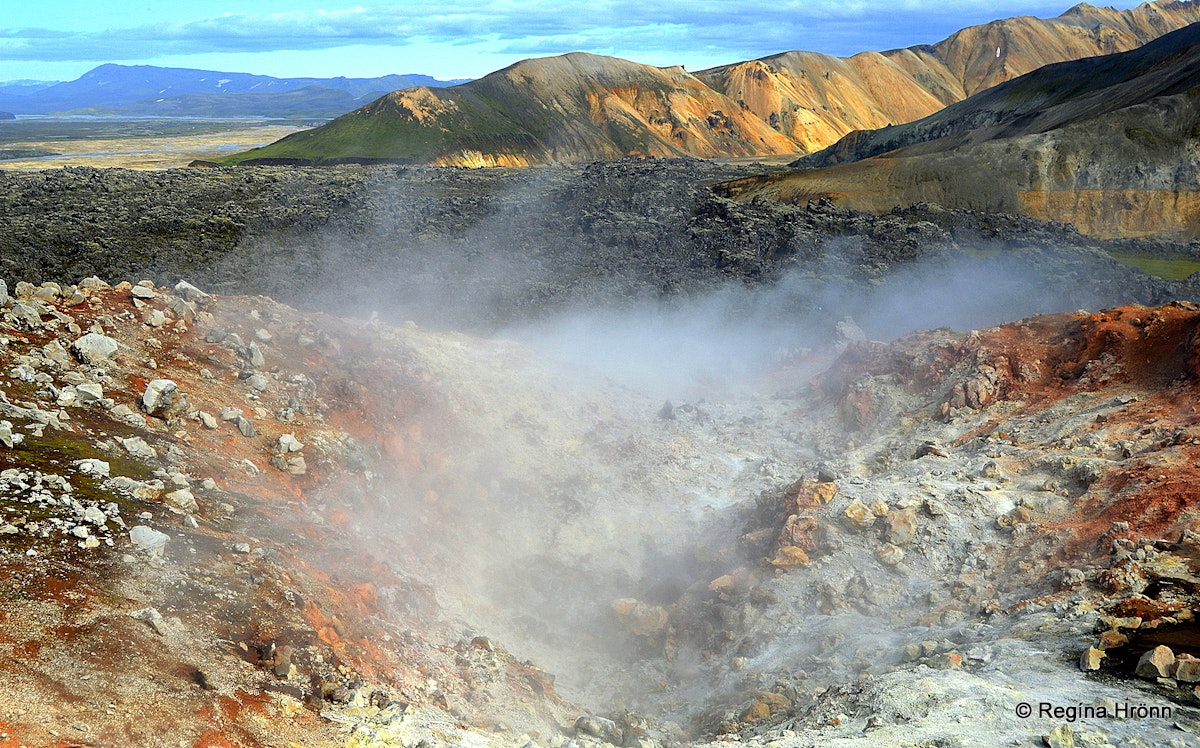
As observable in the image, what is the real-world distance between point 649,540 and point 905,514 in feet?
16.4

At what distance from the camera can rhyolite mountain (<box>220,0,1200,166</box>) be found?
10225 cm

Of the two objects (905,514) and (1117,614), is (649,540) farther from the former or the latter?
(1117,614)

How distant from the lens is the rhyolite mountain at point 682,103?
102250mm

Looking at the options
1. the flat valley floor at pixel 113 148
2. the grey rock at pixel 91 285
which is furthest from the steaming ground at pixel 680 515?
the flat valley floor at pixel 113 148

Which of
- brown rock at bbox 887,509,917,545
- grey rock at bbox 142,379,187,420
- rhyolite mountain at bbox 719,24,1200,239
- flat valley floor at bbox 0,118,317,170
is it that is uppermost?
flat valley floor at bbox 0,118,317,170

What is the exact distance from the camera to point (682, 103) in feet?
422

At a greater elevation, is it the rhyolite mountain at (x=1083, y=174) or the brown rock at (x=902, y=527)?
the rhyolite mountain at (x=1083, y=174)

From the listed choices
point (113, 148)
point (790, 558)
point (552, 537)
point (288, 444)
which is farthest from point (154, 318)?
point (113, 148)

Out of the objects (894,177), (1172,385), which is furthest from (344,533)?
(894,177)

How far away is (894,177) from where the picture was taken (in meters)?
52.9

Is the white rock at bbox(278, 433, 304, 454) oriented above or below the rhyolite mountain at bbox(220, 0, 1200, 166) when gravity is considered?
below

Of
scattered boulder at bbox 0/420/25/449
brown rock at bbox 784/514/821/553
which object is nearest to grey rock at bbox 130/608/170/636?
scattered boulder at bbox 0/420/25/449

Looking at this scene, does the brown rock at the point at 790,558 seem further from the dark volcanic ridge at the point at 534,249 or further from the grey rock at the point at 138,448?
the dark volcanic ridge at the point at 534,249

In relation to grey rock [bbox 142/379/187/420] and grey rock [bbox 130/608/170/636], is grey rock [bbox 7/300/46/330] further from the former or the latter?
grey rock [bbox 130/608/170/636]
